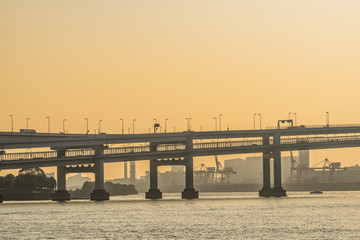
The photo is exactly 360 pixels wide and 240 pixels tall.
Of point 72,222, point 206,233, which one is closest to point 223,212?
point 72,222

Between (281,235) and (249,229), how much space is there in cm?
966

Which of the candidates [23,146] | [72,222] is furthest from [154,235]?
[23,146]

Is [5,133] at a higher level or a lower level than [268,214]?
higher

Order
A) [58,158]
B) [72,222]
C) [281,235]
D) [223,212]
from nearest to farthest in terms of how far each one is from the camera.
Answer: [281,235], [72,222], [223,212], [58,158]

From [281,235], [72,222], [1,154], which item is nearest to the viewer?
[281,235]

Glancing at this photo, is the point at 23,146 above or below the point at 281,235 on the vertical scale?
above

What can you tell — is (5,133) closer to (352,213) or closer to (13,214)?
(13,214)

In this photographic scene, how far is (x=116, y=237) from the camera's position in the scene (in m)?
97.6

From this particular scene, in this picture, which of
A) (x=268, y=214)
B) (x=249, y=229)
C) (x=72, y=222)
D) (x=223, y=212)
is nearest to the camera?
(x=249, y=229)

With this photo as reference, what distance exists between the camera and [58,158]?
19762cm

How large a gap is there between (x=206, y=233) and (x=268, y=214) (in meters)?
35.0

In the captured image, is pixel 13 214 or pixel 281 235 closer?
pixel 281 235

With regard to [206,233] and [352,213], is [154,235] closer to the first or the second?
[206,233]

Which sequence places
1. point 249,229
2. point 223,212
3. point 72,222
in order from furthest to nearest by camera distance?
point 223,212, point 72,222, point 249,229
